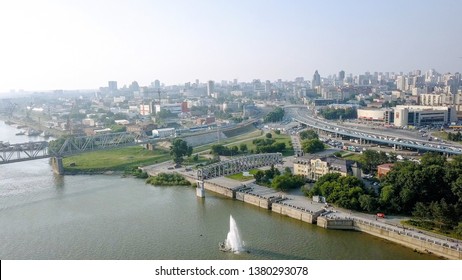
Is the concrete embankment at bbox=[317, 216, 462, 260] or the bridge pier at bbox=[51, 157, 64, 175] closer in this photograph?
the concrete embankment at bbox=[317, 216, 462, 260]

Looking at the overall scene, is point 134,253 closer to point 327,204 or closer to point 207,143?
point 327,204

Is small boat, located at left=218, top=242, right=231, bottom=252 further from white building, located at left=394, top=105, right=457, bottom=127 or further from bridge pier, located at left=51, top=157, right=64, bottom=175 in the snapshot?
white building, located at left=394, top=105, right=457, bottom=127

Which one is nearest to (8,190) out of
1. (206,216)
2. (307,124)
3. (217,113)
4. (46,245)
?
(46,245)

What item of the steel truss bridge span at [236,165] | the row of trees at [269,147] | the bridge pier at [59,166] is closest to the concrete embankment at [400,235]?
the steel truss bridge span at [236,165]

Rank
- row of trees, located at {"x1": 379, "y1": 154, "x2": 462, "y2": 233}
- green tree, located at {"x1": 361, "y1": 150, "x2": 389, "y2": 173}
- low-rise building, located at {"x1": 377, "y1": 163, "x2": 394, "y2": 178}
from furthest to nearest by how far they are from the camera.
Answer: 1. green tree, located at {"x1": 361, "y1": 150, "x2": 389, "y2": 173}
2. low-rise building, located at {"x1": 377, "y1": 163, "x2": 394, "y2": 178}
3. row of trees, located at {"x1": 379, "y1": 154, "x2": 462, "y2": 233}

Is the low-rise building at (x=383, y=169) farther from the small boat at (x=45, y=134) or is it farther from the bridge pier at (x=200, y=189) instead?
the small boat at (x=45, y=134)

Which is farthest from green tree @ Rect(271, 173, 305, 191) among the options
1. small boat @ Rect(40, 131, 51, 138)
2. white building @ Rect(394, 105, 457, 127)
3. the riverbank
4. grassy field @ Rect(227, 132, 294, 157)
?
small boat @ Rect(40, 131, 51, 138)
